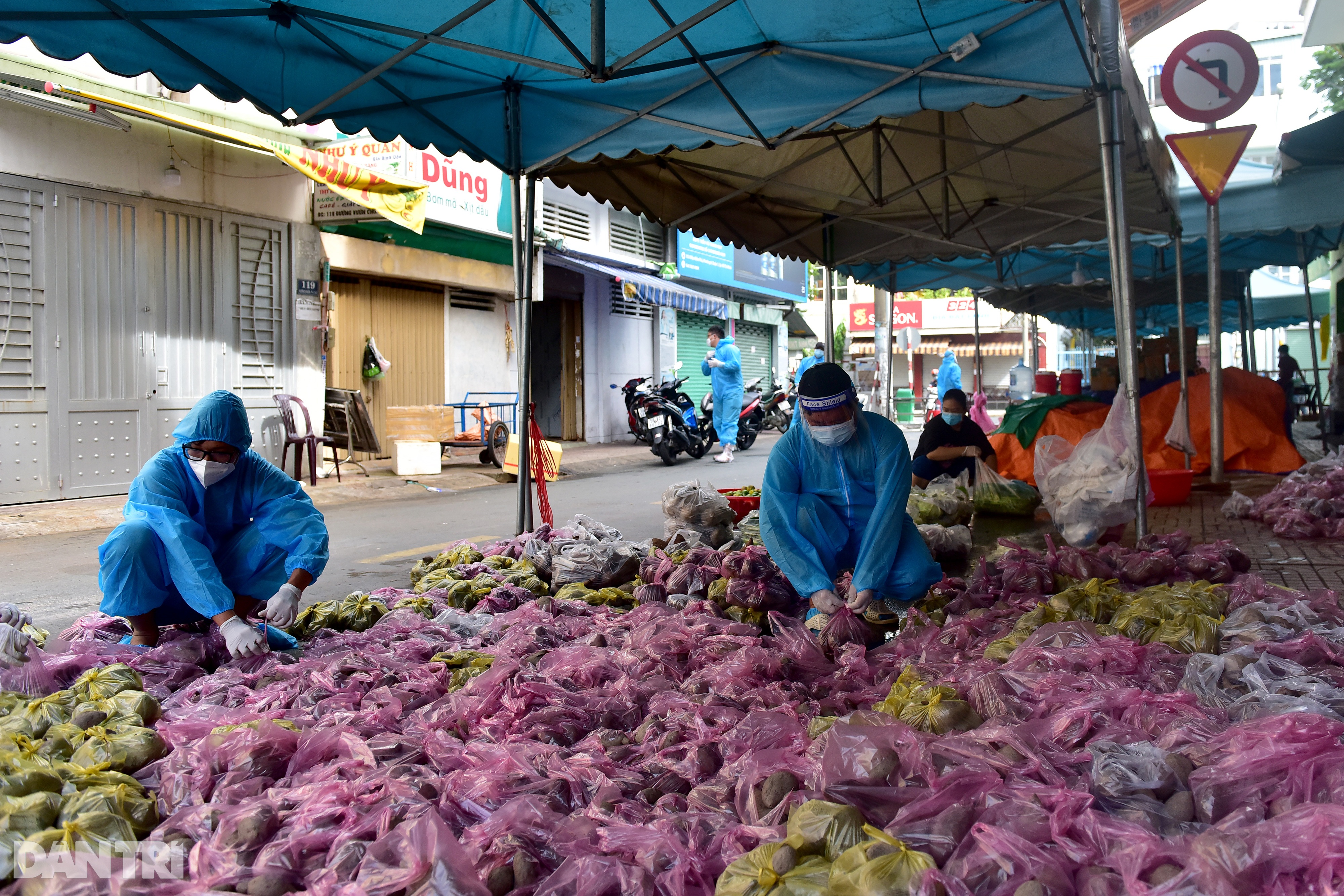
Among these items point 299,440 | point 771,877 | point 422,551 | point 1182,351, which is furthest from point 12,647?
point 1182,351

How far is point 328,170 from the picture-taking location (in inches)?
379

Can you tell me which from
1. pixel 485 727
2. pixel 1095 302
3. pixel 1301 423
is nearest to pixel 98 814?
Result: pixel 485 727

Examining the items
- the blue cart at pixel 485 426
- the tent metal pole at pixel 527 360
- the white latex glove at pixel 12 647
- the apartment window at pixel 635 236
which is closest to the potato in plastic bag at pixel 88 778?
the white latex glove at pixel 12 647

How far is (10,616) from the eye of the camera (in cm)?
345

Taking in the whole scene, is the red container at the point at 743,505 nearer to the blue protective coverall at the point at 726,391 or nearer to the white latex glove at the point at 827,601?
the white latex glove at the point at 827,601

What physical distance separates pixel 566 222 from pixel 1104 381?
9797mm

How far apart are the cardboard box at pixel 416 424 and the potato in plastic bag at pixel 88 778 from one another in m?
9.26

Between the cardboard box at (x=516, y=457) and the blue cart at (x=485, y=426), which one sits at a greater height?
the blue cart at (x=485, y=426)

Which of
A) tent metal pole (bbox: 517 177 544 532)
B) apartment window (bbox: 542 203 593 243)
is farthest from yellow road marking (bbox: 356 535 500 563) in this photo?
apartment window (bbox: 542 203 593 243)

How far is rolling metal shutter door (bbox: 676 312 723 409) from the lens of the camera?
21.0 m

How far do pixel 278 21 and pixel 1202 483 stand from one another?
809 centimetres

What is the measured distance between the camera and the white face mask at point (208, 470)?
3.61 metres

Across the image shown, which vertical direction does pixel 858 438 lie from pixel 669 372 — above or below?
below

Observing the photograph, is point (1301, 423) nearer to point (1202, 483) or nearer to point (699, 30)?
point (1202, 483)
